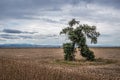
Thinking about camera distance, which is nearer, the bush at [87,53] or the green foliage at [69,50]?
the bush at [87,53]

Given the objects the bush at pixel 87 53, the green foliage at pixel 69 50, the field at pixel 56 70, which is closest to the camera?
the field at pixel 56 70

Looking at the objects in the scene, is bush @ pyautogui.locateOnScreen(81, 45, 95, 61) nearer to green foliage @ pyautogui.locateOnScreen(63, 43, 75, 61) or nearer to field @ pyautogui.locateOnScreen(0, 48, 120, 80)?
green foliage @ pyautogui.locateOnScreen(63, 43, 75, 61)

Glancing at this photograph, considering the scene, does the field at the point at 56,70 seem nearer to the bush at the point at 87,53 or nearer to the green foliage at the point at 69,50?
the bush at the point at 87,53

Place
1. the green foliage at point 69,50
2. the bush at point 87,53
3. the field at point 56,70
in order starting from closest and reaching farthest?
the field at point 56,70 < the bush at point 87,53 < the green foliage at point 69,50

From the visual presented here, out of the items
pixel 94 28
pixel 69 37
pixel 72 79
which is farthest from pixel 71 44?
pixel 72 79

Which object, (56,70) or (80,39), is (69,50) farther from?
(56,70)

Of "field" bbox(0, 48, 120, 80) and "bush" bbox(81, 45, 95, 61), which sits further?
"bush" bbox(81, 45, 95, 61)

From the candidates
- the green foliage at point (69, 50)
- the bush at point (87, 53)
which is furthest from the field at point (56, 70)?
the green foliage at point (69, 50)

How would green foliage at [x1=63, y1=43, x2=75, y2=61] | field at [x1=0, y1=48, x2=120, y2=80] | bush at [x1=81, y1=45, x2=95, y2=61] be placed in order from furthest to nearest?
green foliage at [x1=63, y1=43, x2=75, y2=61] → bush at [x1=81, y1=45, x2=95, y2=61] → field at [x1=0, y1=48, x2=120, y2=80]

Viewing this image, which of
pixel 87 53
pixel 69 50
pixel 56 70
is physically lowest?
pixel 56 70

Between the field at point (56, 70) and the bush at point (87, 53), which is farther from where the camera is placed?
the bush at point (87, 53)

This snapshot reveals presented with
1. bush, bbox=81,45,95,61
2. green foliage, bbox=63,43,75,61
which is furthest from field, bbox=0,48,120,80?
green foliage, bbox=63,43,75,61

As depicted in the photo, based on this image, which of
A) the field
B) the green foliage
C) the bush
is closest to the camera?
the field

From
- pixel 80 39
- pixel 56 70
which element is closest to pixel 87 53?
pixel 80 39
